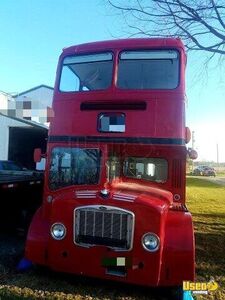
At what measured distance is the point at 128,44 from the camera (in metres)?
7.29

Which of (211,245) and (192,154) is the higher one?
(192,154)

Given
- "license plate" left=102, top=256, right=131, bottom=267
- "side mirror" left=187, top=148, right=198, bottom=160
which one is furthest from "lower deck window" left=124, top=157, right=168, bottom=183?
"license plate" left=102, top=256, right=131, bottom=267

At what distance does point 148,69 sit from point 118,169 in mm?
1722

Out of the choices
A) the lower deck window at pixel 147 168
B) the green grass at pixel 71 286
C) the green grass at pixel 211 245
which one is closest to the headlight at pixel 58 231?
the green grass at pixel 71 286

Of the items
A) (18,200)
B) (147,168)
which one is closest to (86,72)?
(147,168)

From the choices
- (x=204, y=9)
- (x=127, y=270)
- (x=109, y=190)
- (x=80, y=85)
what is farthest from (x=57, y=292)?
(x=204, y=9)

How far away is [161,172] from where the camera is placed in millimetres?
6922

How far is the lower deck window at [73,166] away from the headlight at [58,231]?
85 centimetres

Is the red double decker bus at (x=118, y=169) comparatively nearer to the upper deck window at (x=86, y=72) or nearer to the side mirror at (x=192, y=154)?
the upper deck window at (x=86, y=72)

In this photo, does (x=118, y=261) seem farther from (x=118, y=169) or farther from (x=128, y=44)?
(x=128, y=44)

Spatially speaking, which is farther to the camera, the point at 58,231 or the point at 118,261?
the point at 58,231

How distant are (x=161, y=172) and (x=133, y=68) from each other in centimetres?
178

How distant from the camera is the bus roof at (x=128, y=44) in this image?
23.5ft

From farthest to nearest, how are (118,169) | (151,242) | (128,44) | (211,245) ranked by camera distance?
(211,245)
(128,44)
(118,169)
(151,242)
